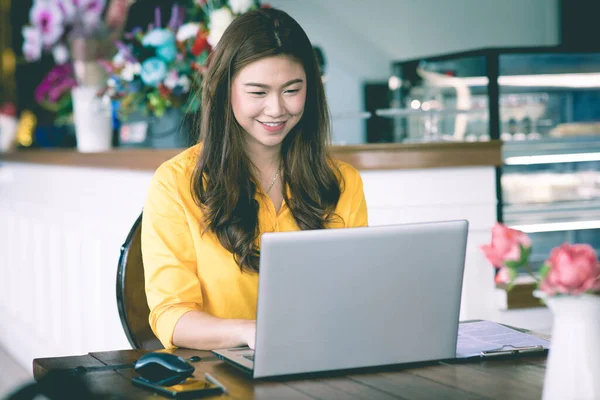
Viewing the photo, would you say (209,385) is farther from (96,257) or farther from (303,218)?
(96,257)

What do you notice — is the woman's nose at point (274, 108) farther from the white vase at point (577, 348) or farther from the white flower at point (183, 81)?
the white flower at point (183, 81)

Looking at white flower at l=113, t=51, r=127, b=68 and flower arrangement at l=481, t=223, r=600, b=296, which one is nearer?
flower arrangement at l=481, t=223, r=600, b=296

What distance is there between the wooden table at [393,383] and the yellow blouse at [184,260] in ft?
0.99

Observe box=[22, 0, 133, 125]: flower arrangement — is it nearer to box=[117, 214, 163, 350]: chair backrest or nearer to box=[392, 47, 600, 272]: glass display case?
box=[392, 47, 600, 272]: glass display case

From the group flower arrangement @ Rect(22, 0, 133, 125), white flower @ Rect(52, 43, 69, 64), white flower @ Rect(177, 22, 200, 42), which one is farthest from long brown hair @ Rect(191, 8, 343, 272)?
white flower @ Rect(52, 43, 69, 64)

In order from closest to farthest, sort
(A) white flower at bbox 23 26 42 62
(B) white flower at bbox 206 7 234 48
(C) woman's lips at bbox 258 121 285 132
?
(C) woman's lips at bbox 258 121 285 132 → (B) white flower at bbox 206 7 234 48 → (A) white flower at bbox 23 26 42 62

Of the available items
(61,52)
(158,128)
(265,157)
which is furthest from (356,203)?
(61,52)

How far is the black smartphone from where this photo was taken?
3.98 feet

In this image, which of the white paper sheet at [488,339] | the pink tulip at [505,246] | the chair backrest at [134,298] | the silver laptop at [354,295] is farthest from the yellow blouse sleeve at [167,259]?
the pink tulip at [505,246]

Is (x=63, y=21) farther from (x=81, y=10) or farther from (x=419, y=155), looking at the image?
(x=419, y=155)

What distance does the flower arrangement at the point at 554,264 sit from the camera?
3.18 ft

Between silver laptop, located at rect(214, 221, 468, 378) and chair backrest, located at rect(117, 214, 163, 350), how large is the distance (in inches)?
21.4

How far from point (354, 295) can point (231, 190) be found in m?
0.62

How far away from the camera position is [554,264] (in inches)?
38.3
